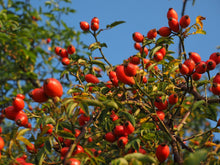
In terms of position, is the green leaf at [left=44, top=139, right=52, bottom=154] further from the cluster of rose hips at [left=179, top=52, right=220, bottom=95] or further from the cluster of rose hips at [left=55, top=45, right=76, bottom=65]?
the cluster of rose hips at [left=55, top=45, right=76, bottom=65]

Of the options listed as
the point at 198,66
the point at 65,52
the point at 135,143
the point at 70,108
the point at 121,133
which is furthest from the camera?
the point at 65,52

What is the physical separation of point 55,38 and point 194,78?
6.90m

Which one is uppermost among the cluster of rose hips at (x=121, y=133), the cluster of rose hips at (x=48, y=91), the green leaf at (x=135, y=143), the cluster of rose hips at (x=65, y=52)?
the cluster of rose hips at (x=65, y=52)

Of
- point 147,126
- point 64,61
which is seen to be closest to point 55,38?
point 64,61

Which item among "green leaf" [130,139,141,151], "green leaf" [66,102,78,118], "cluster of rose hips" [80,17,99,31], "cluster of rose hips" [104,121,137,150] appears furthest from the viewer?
"cluster of rose hips" [80,17,99,31]

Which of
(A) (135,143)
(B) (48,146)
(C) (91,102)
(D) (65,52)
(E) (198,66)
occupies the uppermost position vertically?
(D) (65,52)

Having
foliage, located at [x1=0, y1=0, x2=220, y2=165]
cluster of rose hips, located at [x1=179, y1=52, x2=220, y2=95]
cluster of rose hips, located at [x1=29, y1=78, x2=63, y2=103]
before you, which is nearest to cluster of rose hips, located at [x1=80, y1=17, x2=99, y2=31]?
foliage, located at [x1=0, y1=0, x2=220, y2=165]

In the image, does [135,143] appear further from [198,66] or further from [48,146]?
[198,66]

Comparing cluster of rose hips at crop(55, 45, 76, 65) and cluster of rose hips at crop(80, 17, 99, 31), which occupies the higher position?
cluster of rose hips at crop(80, 17, 99, 31)

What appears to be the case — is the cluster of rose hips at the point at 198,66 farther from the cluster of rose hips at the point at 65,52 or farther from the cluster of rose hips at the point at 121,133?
the cluster of rose hips at the point at 65,52

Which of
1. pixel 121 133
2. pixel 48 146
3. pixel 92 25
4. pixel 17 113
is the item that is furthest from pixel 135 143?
pixel 92 25

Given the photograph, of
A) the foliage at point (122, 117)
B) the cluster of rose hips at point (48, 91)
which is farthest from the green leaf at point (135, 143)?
the cluster of rose hips at point (48, 91)

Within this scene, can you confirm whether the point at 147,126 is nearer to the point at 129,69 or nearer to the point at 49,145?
the point at 129,69

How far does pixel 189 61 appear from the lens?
6.56ft
